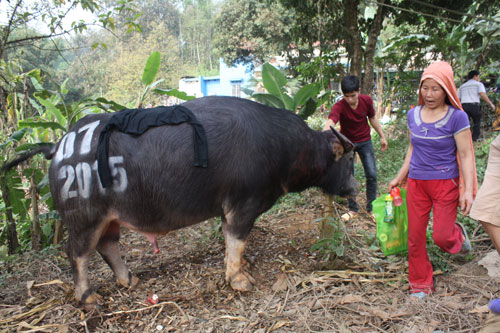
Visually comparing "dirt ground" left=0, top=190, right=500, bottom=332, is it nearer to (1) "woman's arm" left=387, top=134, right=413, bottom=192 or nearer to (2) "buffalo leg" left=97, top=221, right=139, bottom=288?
(2) "buffalo leg" left=97, top=221, right=139, bottom=288

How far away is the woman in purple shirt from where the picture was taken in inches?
99.1

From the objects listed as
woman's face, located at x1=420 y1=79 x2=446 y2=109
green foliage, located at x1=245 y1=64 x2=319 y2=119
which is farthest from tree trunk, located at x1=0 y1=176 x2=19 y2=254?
woman's face, located at x1=420 y1=79 x2=446 y2=109

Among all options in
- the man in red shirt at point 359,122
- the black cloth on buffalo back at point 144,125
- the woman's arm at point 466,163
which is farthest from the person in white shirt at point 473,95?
the black cloth on buffalo back at point 144,125

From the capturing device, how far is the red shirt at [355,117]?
417cm

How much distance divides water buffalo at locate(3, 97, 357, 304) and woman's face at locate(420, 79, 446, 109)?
1102mm

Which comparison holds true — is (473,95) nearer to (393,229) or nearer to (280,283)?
(393,229)

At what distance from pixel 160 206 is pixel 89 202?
1.80 ft

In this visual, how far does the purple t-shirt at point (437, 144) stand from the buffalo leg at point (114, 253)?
260cm

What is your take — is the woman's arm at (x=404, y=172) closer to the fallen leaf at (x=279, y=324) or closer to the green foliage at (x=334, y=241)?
the green foliage at (x=334, y=241)

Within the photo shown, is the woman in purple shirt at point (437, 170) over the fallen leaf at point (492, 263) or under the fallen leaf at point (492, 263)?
over

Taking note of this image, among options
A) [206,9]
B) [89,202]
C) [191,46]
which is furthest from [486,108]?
[206,9]

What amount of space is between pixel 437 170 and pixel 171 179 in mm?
2041

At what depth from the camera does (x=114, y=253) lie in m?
3.23

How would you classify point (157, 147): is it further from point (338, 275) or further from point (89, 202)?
point (338, 275)
